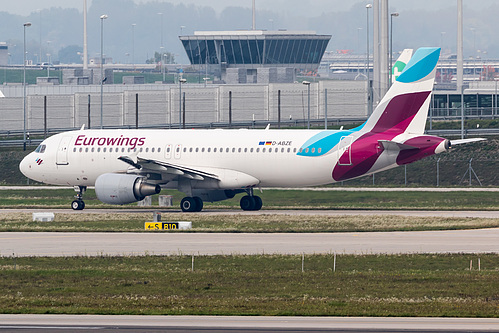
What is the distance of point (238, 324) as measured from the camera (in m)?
22.2

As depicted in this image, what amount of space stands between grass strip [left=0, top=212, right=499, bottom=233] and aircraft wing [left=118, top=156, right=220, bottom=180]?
99.0 inches

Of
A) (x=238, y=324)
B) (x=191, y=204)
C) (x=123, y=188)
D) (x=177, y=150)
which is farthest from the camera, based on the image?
(x=177, y=150)

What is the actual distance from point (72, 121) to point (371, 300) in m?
95.2

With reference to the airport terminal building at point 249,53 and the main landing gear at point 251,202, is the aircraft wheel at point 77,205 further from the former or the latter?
the airport terminal building at point 249,53

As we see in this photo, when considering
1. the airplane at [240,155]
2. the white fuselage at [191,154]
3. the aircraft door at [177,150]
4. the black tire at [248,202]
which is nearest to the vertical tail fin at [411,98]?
the airplane at [240,155]

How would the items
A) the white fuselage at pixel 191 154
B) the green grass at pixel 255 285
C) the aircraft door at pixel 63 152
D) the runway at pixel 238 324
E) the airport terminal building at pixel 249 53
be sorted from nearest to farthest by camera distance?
the runway at pixel 238 324 < the green grass at pixel 255 285 < the white fuselage at pixel 191 154 < the aircraft door at pixel 63 152 < the airport terminal building at pixel 249 53

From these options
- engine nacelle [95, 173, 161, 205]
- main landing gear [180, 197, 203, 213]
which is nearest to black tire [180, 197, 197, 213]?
main landing gear [180, 197, 203, 213]

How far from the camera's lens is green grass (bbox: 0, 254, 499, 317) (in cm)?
2452

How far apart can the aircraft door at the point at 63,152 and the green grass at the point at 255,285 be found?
71.5 feet

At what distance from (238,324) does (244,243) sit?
1525 centimetres

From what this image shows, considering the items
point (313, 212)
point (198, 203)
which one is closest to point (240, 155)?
point (198, 203)

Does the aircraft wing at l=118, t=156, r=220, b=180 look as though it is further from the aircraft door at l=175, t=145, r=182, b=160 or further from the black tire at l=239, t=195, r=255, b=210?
the black tire at l=239, t=195, r=255, b=210

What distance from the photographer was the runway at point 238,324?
21531mm

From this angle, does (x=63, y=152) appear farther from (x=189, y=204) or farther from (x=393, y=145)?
(x=393, y=145)
